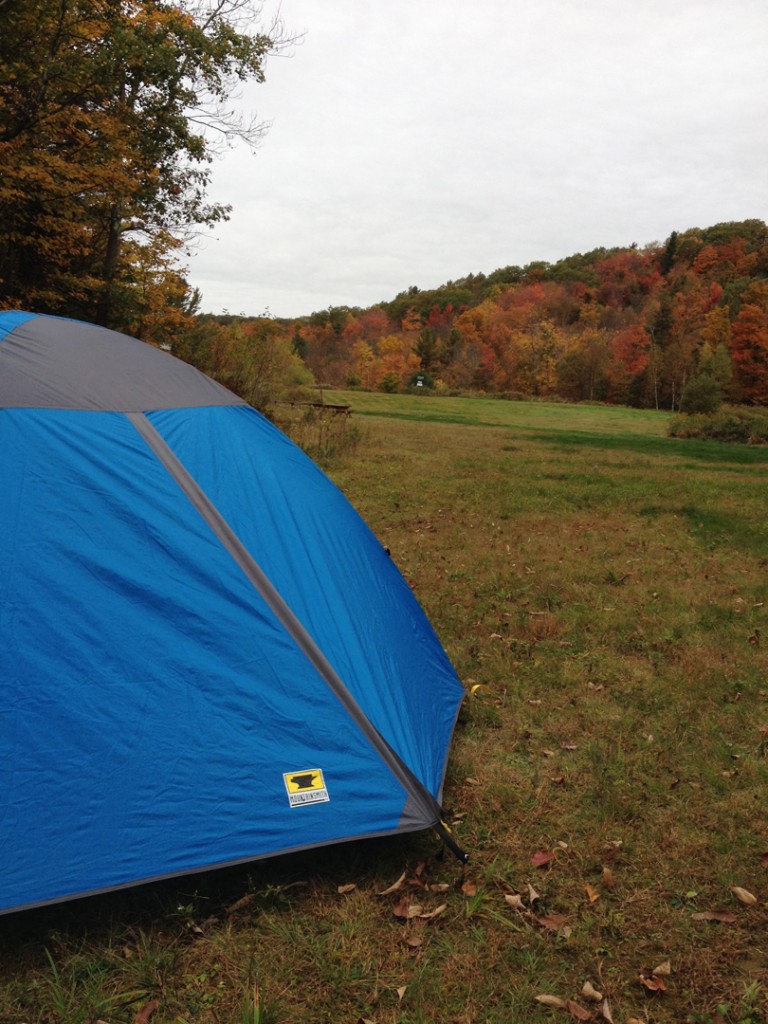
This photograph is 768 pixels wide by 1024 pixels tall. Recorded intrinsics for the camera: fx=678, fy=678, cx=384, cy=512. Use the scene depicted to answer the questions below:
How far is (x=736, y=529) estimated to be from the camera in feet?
29.8

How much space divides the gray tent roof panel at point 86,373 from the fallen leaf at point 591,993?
2.87m

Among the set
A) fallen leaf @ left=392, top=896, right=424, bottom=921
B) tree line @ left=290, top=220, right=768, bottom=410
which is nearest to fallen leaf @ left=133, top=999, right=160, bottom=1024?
fallen leaf @ left=392, top=896, right=424, bottom=921

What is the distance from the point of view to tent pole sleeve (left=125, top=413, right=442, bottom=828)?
109 inches

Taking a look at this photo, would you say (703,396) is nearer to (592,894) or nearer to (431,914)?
(592,894)

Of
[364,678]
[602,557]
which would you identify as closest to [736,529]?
[602,557]

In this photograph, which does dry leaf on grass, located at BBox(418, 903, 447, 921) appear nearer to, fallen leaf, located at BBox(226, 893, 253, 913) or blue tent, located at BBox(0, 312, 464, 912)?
blue tent, located at BBox(0, 312, 464, 912)

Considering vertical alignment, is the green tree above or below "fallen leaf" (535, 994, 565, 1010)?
above

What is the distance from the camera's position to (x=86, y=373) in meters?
3.09

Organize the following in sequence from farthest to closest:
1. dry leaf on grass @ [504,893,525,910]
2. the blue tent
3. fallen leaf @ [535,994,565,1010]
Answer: dry leaf on grass @ [504,893,525,910], the blue tent, fallen leaf @ [535,994,565,1010]

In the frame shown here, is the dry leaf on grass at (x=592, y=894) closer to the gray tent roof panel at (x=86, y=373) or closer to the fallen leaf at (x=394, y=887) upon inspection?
the fallen leaf at (x=394, y=887)

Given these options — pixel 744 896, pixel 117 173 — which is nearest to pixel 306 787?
pixel 744 896

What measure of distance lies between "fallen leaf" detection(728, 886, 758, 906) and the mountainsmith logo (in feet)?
5.60

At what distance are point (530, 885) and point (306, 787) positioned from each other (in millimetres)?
1041

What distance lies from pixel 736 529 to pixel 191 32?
12942mm
